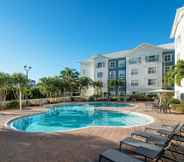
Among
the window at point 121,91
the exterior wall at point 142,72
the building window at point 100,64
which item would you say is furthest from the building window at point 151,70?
the building window at point 100,64

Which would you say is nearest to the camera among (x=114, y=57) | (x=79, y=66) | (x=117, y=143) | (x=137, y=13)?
(x=117, y=143)

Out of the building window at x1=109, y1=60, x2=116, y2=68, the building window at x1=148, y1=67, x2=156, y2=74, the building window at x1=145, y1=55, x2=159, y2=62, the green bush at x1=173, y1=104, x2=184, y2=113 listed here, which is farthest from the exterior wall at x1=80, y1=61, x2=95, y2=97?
the green bush at x1=173, y1=104, x2=184, y2=113

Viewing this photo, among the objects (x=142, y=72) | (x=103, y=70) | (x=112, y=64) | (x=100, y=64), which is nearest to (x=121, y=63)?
(x=112, y=64)

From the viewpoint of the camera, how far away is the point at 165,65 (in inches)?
1348

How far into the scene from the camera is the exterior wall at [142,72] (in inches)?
1374

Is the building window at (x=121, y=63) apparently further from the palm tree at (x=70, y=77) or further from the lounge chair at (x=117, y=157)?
the lounge chair at (x=117, y=157)

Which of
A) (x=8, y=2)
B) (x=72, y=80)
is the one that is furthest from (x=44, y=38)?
(x=72, y=80)

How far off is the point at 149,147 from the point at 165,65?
3349cm

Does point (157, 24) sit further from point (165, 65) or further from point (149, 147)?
point (149, 147)

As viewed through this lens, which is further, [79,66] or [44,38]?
[79,66]

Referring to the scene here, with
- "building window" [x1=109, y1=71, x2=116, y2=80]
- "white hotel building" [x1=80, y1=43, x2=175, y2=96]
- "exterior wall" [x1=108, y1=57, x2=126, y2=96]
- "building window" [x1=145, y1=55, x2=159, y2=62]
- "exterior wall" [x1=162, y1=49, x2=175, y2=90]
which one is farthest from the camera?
"building window" [x1=109, y1=71, x2=116, y2=80]

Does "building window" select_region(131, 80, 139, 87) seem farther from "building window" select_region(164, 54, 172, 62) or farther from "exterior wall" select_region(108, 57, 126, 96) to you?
"building window" select_region(164, 54, 172, 62)

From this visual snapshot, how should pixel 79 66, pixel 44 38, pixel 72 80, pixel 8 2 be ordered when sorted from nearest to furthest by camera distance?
pixel 8 2 < pixel 44 38 < pixel 72 80 < pixel 79 66

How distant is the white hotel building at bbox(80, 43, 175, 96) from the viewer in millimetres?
34625
